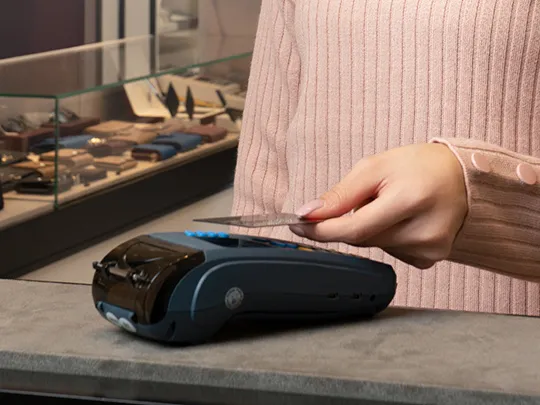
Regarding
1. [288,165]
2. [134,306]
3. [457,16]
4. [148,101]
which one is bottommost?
[148,101]

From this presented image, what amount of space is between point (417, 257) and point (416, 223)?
5 cm

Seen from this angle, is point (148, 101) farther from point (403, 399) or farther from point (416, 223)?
point (403, 399)

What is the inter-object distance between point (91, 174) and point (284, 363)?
178 cm

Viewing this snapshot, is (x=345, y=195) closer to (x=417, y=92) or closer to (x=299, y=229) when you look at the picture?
(x=299, y=229)

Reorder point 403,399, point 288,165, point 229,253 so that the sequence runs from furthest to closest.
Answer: point 288,165 < point 229,253 < point 403,399

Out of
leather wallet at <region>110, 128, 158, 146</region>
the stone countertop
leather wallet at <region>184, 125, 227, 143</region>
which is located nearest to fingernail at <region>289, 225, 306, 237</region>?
the stone countertop

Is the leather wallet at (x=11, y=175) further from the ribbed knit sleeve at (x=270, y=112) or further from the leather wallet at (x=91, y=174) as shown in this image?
the ribbed knit sleeve at (x=270, y=112)

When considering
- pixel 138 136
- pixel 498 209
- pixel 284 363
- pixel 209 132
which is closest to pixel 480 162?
pixel 498 209

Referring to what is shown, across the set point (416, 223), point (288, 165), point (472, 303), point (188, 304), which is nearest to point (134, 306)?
point (188, 304)

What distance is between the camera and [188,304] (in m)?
0.64

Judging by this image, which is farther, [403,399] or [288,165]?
[288,165]

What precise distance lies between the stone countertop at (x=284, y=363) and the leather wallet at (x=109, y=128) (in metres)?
1.67

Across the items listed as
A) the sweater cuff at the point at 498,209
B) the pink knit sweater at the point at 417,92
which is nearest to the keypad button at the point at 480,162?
the sweater cuff at the point at 498,209

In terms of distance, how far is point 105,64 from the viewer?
2459 mm
